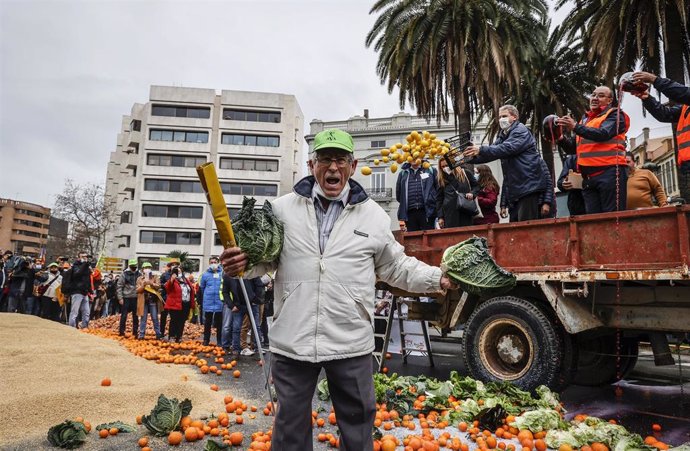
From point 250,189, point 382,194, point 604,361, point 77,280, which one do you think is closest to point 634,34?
point 604,361

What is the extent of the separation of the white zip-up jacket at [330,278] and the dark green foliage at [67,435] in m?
2.68

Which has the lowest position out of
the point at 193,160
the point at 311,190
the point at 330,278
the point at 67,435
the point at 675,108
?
the point at 67,435

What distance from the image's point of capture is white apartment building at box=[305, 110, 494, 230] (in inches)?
1799

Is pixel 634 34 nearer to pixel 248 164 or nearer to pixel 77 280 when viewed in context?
pixel 77 280

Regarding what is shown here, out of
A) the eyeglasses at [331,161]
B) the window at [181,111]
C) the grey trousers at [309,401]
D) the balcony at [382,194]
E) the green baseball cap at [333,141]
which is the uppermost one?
the window at [181,111]

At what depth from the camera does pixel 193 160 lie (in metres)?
59.6

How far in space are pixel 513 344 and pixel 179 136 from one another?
5999 centimetres

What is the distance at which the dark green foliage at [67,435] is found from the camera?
4.03 metres

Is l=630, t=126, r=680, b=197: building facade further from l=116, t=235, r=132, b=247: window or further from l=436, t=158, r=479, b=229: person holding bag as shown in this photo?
l=116, t=235, r=132, b=247: window

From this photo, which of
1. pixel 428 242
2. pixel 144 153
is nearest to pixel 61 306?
pixel 428 242

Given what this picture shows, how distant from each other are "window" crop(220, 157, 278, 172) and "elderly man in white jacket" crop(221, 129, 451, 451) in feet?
191

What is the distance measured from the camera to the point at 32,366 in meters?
6.32

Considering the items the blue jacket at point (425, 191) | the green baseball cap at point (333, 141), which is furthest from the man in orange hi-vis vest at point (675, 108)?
the green baseball cap at point (333, 141)

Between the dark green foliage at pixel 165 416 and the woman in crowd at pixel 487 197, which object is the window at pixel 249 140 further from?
the dark green foliage at pixel 165 416
